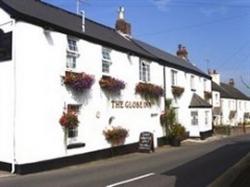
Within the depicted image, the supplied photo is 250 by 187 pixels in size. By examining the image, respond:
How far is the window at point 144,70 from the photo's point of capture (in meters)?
26.3

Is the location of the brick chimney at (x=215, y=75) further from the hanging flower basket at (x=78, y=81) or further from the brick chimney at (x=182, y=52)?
the hanging flower basket at (x=78, y=81)

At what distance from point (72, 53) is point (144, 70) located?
8.74 m

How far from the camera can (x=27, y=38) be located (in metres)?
16.2

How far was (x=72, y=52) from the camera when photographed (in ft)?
61.8

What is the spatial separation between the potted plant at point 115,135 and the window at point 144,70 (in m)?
4.84

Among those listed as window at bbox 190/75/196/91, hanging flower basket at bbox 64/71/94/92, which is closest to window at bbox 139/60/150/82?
hanging flower basket at bbox 64/71/94/92

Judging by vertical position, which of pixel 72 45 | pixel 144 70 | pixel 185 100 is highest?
pixel 72 45

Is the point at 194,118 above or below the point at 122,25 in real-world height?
below

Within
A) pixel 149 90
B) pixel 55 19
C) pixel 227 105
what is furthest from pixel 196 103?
pixel 227 105

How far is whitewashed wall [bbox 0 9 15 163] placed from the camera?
626 inches

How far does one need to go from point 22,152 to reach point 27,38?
4.21 metres

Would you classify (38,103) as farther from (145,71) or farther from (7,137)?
(145,71)

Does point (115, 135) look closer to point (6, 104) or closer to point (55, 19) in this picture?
point (55, 19)

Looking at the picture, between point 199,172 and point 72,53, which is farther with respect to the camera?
point 72,53
